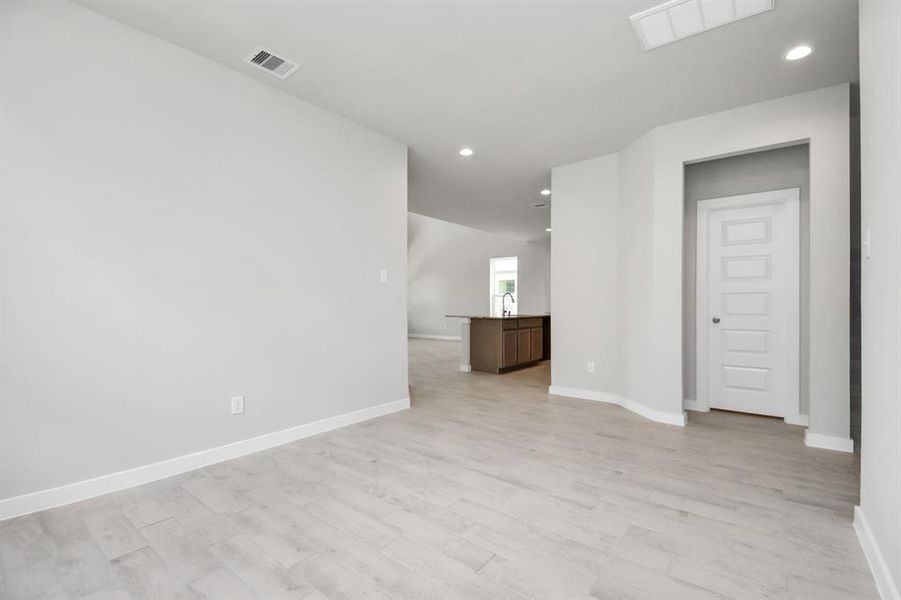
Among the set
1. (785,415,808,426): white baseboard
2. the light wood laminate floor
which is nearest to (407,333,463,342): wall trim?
(785,415,808,426): white baseboard

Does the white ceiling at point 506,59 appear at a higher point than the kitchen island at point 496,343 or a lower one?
higher

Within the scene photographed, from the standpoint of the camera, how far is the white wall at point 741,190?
154 inches

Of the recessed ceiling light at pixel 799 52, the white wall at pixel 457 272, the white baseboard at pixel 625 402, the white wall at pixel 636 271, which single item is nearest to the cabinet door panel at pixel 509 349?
the white baseboard at pixel 625 402

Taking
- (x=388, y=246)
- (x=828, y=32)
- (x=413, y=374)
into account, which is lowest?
(x=413, y=374)

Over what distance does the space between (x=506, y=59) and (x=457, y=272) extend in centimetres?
1015

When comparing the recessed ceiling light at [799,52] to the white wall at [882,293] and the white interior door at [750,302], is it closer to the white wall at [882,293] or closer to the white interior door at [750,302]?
the white wall at [882,293]

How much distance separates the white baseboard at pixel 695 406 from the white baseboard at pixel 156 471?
353 cm

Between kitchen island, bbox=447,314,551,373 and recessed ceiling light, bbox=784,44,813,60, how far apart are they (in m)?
4.62

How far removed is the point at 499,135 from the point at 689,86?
169 centimetres

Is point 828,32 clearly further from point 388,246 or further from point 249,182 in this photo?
point 249,182

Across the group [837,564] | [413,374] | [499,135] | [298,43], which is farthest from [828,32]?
[413,374]

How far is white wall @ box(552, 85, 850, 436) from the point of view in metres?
3.25

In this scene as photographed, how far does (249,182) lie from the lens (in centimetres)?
317

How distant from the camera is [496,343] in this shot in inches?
269
